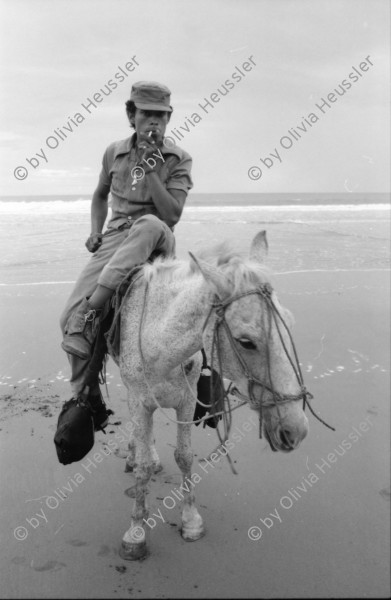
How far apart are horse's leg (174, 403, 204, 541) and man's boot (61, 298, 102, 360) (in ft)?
2.40

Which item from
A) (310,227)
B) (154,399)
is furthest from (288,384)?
(310,227)

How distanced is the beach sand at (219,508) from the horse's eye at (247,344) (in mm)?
684

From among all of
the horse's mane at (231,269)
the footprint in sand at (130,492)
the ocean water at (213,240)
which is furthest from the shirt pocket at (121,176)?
the ocean water at (213,240)

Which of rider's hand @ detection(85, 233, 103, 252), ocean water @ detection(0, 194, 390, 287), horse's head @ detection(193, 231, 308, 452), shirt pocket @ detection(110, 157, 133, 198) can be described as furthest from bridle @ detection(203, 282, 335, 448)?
ocean water @ detection(0, 194, 390, 287)

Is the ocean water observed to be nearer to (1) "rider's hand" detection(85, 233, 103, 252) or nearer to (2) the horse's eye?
(1) "rider's hand" detection(85, 233, 103, 252)

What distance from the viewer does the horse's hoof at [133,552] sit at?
3.09 m

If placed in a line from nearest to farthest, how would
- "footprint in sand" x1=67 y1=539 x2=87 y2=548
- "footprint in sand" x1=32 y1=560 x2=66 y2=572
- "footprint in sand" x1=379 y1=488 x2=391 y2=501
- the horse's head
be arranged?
1. the horse's head
2. "footprint in sand" x1=32 y1=560 x2=66 y2=572
3. "footprint in sand" x1=67 y1=539 x2=87 y2=548
4. "footprint in sand" x1=379 y1=488 x2=391 y2=501

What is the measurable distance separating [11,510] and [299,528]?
200cm

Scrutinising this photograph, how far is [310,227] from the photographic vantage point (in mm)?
19844

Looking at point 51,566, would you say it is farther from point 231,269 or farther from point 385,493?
point 385,493

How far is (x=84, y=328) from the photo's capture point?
313 centimetres

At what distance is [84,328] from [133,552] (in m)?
1.43

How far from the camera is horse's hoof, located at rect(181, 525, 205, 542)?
10.6ft

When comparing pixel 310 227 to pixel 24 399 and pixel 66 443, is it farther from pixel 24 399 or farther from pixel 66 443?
pixel 66 443
